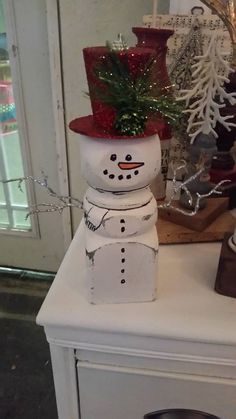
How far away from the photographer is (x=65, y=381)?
55 cm

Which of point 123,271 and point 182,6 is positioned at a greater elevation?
point 182,6

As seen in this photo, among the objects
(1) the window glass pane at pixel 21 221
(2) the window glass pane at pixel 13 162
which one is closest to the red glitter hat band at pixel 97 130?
(2) the window glass pane at pixel 13 162

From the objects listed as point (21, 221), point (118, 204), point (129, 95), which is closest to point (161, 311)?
point (118, 204)

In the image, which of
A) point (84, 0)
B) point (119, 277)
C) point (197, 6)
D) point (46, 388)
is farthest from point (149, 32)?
point (46, 388)

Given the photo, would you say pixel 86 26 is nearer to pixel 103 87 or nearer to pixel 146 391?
pixel 103 87

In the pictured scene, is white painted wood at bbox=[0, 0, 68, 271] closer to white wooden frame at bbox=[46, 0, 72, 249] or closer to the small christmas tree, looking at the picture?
white wooden frame at bbox=[46, 0, 72, 249]

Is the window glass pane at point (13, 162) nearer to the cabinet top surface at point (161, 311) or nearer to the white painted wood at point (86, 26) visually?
the white painted wood at point (86, 26)

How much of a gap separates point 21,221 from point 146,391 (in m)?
1.01

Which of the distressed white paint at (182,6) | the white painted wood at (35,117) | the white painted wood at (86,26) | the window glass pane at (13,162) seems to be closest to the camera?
the distressed white paint at (182,6)

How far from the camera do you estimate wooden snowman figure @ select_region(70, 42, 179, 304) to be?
0.42 metres

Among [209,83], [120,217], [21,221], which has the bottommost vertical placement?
[21,221]

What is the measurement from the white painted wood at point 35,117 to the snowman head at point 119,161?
2.66 feet

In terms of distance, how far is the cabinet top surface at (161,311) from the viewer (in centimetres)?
47

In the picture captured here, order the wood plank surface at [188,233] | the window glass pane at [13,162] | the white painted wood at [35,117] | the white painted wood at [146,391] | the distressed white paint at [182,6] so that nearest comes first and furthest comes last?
the white painted wood at [146,391]
the wood plank surface at [188,233]
the distressed white paint at [182,6]
the white painted wood at [35,117]
the window glass pane at [13,162]
